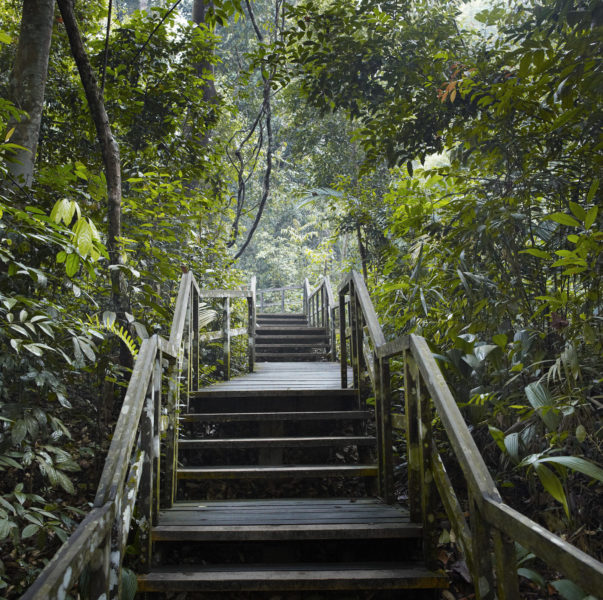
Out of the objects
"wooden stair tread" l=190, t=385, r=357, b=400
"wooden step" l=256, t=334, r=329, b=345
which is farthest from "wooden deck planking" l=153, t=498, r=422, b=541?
"wooden step" l=256, t=334, r=329, b=345

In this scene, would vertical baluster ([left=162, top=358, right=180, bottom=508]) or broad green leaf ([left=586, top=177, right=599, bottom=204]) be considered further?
vertical baluster ([left=162, top=358, right=180, bottom=508])

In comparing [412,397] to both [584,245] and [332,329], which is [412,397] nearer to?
[584,245]

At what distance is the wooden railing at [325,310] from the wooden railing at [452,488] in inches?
147

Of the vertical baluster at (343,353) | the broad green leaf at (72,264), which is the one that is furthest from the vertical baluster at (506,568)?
the vertical baluster at (343,353)

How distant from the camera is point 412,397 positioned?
249 cm

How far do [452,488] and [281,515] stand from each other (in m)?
1.05

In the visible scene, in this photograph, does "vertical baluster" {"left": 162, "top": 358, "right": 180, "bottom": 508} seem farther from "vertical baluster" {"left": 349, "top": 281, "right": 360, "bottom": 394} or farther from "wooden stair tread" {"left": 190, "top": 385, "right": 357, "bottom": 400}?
"vertical baluster" {"left": 349, "top": 281, "right": 360, "bottom": 394}

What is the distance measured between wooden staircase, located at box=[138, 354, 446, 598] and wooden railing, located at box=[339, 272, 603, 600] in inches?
8.7

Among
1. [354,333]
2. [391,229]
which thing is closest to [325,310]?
[354,333]

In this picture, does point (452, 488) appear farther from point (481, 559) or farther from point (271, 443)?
point (271, 443)

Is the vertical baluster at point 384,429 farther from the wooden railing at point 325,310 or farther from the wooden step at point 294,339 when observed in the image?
the wooden step at point 294,339

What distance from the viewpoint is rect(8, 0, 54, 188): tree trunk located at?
9.29 ft

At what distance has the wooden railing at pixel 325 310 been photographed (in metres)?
7.29

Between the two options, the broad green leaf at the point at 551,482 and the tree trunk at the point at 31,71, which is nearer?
the broad green leaf at the point at 551,482
